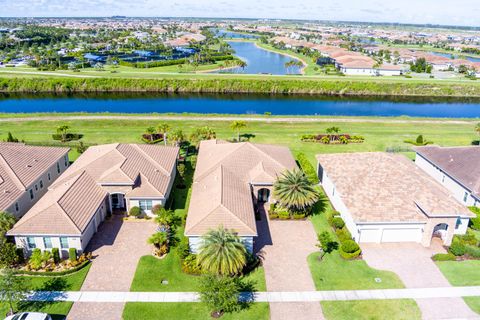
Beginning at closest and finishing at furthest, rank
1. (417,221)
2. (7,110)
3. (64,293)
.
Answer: (64,293) → (417,221) → (7,110)

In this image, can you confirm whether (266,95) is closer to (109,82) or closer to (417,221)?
(109,82)

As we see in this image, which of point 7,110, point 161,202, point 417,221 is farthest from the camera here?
point 7,110

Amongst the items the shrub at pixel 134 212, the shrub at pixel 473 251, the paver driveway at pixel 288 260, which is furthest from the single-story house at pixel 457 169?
the shrub at pixel 134 212

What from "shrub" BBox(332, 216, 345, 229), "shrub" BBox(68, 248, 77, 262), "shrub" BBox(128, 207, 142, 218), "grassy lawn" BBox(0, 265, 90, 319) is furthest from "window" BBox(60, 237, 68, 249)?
"shrub" BBox(332, 216, 345, 229)

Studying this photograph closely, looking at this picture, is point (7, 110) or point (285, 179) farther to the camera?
point (7, 110)

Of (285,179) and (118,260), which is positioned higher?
(285,179)

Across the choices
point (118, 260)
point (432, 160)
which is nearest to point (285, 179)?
point (118, 260)
